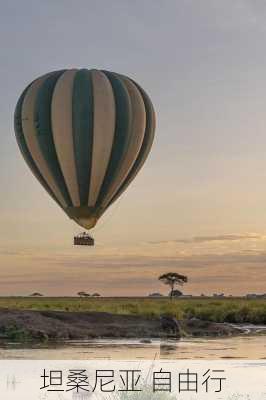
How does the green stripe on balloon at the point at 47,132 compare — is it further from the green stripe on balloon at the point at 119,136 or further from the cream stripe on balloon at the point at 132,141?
the cream stripe on balloon at the point at 132,141

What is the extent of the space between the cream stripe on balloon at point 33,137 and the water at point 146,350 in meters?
5.04

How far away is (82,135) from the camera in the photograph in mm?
26656

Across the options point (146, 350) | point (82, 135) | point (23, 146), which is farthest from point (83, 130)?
point (146, 350)

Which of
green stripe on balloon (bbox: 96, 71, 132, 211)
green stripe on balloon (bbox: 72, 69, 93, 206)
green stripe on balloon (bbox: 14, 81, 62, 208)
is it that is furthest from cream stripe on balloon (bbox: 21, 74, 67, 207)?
green stripe on balloon (bbox: 96, 71, 132, 211)

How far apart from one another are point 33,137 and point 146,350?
27.9 feet

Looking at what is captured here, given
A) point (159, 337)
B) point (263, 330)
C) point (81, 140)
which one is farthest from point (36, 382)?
point (263, 330)

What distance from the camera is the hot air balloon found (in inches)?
1046

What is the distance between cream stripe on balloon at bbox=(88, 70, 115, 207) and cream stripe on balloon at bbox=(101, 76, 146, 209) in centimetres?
42

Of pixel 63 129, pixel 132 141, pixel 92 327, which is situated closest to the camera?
pixel 63 129

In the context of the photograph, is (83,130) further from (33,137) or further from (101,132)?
(33,137)

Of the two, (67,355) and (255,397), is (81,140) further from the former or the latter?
(255,397)

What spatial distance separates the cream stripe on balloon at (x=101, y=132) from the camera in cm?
2661

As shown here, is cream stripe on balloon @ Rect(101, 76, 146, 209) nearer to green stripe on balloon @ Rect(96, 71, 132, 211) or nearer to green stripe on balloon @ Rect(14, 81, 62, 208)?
green stripe on balloon @ Rect(96, 71, 132, 211)

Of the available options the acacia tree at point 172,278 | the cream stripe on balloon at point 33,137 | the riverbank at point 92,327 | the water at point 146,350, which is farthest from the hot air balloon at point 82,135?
the acacia tree at point 172,278
